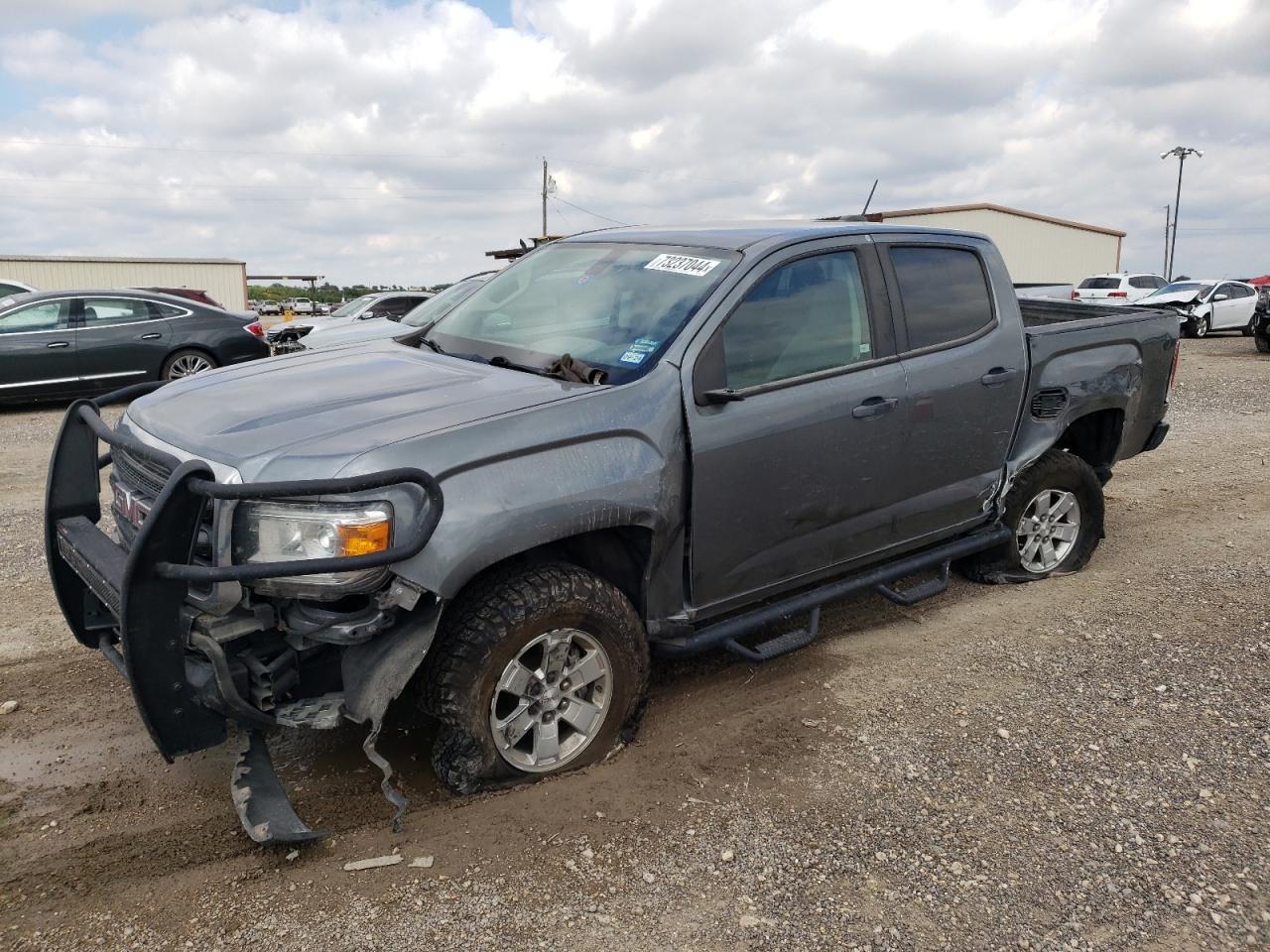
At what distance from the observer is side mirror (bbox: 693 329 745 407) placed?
357 cm

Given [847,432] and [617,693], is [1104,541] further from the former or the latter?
[617,693]

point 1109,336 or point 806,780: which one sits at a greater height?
point 1109,336

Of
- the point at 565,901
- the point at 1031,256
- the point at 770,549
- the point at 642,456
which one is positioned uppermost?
the point at 1031,256

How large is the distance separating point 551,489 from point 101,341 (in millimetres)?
11147

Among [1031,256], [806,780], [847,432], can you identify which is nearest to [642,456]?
[847,432]

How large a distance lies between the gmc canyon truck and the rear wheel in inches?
367

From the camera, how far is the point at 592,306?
406 cm

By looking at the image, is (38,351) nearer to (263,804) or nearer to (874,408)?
(263,804)

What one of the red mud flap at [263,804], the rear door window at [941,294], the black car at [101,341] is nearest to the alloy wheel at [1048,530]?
the rear door window at [941,294]

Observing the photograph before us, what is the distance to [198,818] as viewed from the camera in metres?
3.29

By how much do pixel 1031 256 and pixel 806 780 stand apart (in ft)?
145

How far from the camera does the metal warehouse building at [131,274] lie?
3553 cm

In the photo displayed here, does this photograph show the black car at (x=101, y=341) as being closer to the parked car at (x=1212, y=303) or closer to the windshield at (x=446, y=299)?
the windshield at (x=446, y=299)

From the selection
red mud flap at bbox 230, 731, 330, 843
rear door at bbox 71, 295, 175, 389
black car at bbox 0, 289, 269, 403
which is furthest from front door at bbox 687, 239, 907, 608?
rear door at bbox 71, 295, 175, 389
